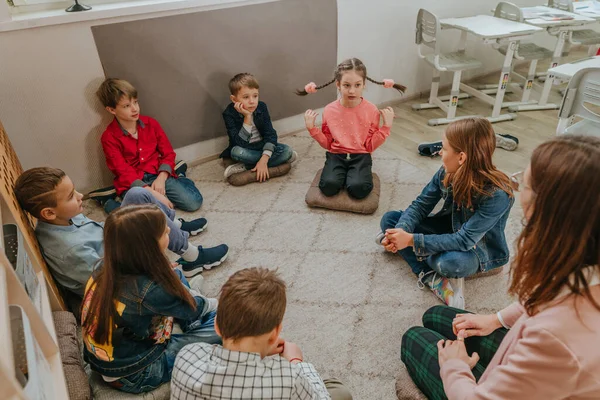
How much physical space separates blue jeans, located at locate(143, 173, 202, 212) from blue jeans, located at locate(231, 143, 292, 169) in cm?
35

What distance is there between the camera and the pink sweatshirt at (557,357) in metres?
0.74

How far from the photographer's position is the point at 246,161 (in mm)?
2666

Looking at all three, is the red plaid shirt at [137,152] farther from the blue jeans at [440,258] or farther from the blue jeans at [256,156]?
the blue jeans at [440,258]

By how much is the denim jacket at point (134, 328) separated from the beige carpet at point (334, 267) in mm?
491

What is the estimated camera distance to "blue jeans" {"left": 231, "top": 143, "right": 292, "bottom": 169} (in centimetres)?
265

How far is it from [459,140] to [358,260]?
0.71 metres

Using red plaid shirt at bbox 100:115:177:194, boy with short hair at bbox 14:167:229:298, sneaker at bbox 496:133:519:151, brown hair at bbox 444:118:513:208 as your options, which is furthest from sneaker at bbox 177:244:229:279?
sneaker at bbox 496:133:519:151

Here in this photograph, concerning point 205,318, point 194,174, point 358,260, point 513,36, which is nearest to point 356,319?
point 358,260

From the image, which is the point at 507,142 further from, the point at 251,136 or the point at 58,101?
the point at 58,101

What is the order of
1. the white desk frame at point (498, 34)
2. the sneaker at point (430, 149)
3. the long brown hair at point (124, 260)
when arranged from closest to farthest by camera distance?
the long brown hair at point (124, 260)
the sneaker at point (430, 149)
the white desk frame at point (498, 34)

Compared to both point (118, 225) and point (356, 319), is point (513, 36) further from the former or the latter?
point (118, 225)

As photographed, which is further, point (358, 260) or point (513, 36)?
point (513, 36)

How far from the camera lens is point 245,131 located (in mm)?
2654

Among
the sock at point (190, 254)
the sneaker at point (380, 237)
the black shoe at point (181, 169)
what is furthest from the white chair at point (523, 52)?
the sock at point (190, 254)
